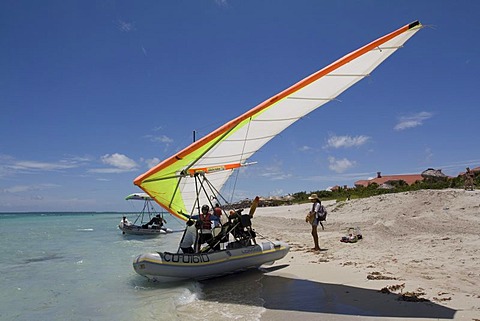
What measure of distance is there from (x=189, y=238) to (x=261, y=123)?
3.35 meters

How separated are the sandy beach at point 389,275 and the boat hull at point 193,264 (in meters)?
0.85

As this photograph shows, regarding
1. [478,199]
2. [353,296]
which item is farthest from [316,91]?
[478,199]

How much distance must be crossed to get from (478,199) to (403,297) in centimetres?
1246

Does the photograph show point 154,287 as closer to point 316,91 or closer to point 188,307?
point 188,307

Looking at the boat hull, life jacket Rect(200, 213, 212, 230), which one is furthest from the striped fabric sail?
the boat hull

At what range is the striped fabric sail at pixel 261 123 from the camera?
6.60 meters

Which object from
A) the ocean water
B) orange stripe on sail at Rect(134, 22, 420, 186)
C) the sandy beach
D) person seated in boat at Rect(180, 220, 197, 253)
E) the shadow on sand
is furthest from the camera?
person seated in boat at Rect(180, 220, 197, 253)

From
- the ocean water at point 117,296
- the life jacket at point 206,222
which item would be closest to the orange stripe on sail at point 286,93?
the life jacket at point 206,222

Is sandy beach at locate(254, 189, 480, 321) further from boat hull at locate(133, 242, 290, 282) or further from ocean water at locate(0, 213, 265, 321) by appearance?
boat hull at locate(133, 242, 290, 282)

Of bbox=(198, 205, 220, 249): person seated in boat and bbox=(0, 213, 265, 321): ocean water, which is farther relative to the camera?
bbox=(198, 205, 220, 249): person seated in boat

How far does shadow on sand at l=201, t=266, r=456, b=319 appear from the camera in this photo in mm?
4934

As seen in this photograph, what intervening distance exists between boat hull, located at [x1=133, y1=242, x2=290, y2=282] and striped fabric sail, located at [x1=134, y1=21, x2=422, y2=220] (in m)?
1.72

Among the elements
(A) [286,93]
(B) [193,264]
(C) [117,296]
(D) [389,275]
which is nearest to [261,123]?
(A) [286,93]

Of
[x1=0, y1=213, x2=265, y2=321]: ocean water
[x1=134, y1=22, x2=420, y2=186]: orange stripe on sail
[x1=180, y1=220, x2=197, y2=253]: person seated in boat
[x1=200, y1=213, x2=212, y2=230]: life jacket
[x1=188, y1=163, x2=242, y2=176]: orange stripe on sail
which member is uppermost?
[x1=134, y1=22, x2=420, y2=186]: orange stripe on sail
